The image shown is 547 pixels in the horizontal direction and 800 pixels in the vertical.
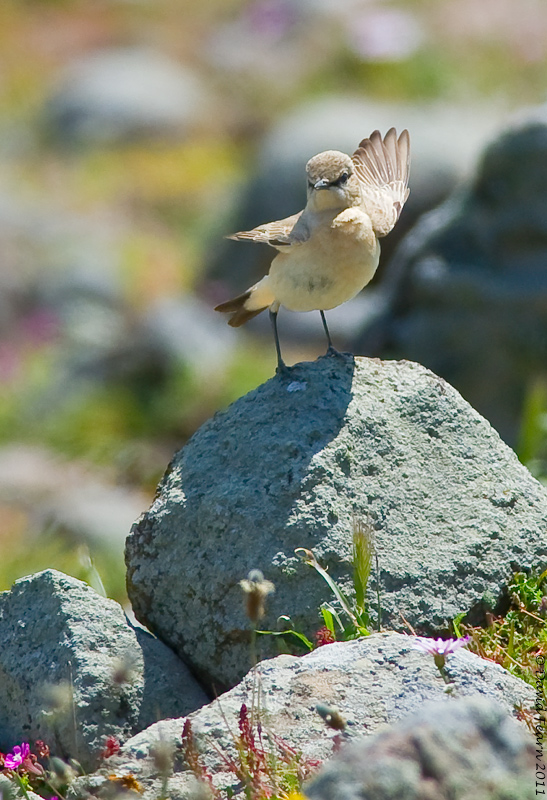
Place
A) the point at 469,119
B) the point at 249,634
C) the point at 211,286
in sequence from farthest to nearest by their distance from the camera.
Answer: the point at 469,119 < the point at 211,286 < the point at 249,634

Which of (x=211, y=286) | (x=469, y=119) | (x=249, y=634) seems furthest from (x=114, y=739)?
(x=469, y=119)

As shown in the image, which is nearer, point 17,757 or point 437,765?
point 437,765

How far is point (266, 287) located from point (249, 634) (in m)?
1.92

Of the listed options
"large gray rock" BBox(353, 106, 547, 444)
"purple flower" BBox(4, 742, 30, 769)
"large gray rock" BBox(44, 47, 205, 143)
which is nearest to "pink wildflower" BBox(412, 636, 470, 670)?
"purple flower" BBox(4, 742, 30, 769)

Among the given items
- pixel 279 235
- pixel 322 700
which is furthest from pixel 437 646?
pixel 279 235

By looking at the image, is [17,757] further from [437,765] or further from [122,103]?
[122,103]

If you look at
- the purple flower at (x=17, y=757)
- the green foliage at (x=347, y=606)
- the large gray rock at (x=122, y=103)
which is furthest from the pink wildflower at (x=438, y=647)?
the large gray rock at (x=122, y=103)

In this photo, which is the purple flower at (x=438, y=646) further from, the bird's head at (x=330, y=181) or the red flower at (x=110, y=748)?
the bird's head at (x=330, y=181)

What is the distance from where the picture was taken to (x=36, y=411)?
1373cm

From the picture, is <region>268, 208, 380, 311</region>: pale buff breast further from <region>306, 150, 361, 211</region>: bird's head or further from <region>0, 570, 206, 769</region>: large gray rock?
<region>0, 570, 206, 769</region>: large gray rock

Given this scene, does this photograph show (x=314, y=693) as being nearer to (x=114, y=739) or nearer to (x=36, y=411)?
(x=114, y=739)

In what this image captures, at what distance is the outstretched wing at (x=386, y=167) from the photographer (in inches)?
233

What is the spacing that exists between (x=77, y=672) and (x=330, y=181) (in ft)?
8.33

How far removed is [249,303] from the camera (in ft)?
19.5
